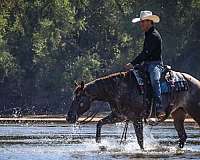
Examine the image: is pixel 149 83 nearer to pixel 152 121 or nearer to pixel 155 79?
pixel 155 79

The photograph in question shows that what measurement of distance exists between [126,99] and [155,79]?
30.3 inches

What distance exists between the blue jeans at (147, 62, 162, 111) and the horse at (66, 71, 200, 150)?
24 centimetres

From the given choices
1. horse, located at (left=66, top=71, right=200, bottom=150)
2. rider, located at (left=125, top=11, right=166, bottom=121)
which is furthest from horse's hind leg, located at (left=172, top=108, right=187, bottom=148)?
rider, located at (left=125, top=11, right=166, bottom=121)

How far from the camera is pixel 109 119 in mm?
16391

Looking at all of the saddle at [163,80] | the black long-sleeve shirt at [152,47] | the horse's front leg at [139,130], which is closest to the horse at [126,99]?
the horse's front leg at [139,130]

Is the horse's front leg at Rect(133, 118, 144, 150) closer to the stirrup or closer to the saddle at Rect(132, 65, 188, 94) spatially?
the stirrup

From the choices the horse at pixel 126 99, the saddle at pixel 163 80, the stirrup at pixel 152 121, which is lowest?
the stirrup at pixel 152 121

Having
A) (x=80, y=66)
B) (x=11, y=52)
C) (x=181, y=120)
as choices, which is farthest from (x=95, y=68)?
(x=181, y=120)

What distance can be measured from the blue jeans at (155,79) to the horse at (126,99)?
0.78 ft

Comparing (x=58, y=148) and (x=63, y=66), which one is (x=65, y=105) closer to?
(x=63, y=66)

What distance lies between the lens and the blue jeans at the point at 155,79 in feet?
50.0

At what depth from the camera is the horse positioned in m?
15.6

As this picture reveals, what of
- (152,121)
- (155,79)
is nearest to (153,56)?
(155,79)

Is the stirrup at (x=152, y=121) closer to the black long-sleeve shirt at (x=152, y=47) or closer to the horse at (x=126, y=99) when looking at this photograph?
the horse at (x=126, y=99)
